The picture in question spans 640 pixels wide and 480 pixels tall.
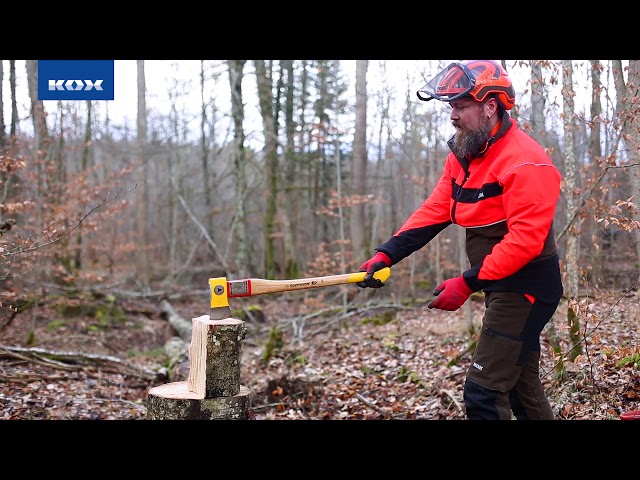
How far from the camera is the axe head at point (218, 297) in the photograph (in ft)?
12.0

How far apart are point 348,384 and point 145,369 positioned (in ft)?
10.4

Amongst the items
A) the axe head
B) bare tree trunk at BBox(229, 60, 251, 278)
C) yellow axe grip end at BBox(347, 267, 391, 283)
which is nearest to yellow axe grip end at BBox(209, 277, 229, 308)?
the axe head

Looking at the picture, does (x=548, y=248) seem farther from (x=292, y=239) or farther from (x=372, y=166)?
(x=372, y=166)

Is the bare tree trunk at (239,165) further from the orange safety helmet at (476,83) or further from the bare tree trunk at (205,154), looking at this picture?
the orange safety helmet at (476,83)

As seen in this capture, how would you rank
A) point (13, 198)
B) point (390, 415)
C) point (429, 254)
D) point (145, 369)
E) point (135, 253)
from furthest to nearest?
point (135, 253)
point (429, 254)
point (13, 198)
point (145, 369)
point (390, 415)

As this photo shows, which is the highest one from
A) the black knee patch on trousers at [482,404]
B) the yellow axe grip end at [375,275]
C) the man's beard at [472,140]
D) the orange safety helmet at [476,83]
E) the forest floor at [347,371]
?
the orange safety helmet at [476,83]

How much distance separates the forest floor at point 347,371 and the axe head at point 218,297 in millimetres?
2667

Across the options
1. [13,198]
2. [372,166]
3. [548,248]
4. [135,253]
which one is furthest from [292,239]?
[548,248]

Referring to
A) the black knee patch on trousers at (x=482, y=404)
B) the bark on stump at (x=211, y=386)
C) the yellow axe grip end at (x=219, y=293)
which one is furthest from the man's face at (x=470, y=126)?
the bark on stump at (x=211, y=386)

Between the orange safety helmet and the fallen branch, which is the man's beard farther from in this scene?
the fallen branch

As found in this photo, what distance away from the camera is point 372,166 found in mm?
21422

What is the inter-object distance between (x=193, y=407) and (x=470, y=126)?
7.67 feet

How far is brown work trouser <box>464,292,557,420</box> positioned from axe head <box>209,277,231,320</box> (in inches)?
60.0

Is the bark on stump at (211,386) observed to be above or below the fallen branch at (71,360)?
above
